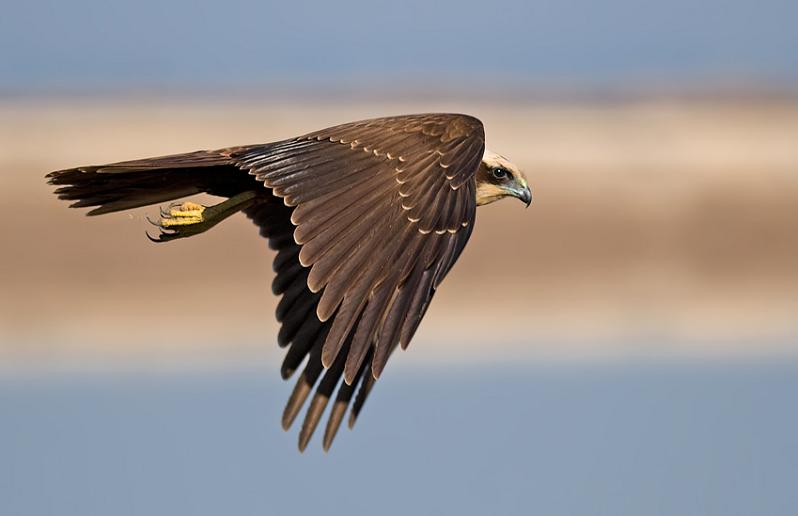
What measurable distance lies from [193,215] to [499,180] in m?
1.78

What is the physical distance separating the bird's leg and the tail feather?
11cm

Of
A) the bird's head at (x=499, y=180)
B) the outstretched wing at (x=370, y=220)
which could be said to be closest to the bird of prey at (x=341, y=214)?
the outstretched wing at (x=370, y=220)

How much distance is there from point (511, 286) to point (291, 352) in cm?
1470

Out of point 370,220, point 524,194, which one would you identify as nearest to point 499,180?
point 524,194

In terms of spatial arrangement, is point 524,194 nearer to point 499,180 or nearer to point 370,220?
point 499,180

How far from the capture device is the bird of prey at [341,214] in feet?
25.9

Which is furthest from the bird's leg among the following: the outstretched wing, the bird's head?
the bird's head

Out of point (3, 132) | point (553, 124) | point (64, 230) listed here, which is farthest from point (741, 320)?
point (3, 132)

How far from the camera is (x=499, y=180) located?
1004 cm

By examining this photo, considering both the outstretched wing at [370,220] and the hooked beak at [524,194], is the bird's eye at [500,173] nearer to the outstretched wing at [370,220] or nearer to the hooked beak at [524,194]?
the hooked beak at [524,194]

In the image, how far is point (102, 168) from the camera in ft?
28.7

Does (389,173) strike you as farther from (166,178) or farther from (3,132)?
(3,132)

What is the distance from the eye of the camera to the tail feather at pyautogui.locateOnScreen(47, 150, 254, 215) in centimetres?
877

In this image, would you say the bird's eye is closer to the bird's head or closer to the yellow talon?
the bird's head
